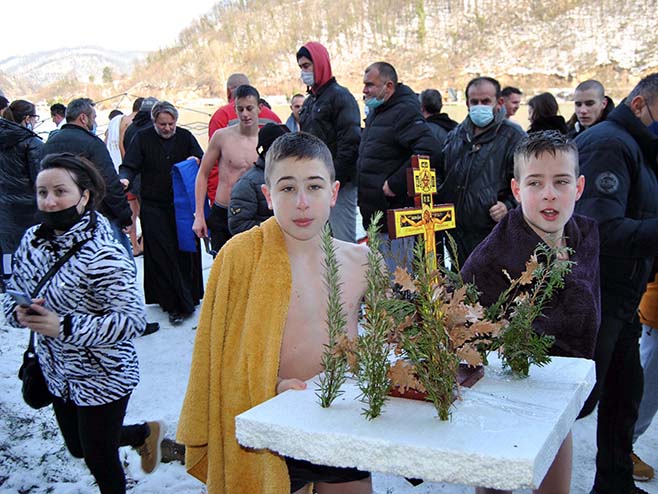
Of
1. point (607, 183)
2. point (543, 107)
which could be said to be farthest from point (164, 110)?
point (607, 183)

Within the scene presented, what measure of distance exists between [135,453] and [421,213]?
2.19 m

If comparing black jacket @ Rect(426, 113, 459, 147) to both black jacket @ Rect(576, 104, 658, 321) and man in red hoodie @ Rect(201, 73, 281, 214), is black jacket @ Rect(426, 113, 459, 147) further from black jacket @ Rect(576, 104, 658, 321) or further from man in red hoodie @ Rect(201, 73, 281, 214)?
black jacket @ Rect(576, 104, 658, 321)

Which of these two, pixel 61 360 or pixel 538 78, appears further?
pixel 538 78

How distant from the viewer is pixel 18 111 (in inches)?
262

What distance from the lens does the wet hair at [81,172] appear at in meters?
2.69

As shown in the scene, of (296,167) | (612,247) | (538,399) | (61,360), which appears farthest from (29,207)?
(538,399)

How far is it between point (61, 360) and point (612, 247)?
90.7 inches

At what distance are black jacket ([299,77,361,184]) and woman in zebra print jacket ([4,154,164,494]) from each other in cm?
254

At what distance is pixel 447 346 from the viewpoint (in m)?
1.34

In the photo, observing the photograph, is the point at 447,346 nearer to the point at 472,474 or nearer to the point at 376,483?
the point at 472,474

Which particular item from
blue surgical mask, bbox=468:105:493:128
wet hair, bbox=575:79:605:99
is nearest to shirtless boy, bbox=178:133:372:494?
blue surgical mask, bbox=468:105:493:128

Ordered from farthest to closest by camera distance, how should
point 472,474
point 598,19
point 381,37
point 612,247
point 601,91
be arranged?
point 381,37 < point 598,19 < point 601,91 < point 612,247 < point 472,474

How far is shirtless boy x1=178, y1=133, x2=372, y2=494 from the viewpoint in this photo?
183cm

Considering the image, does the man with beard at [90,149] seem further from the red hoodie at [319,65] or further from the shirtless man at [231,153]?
the red hoodie at [319,65]
